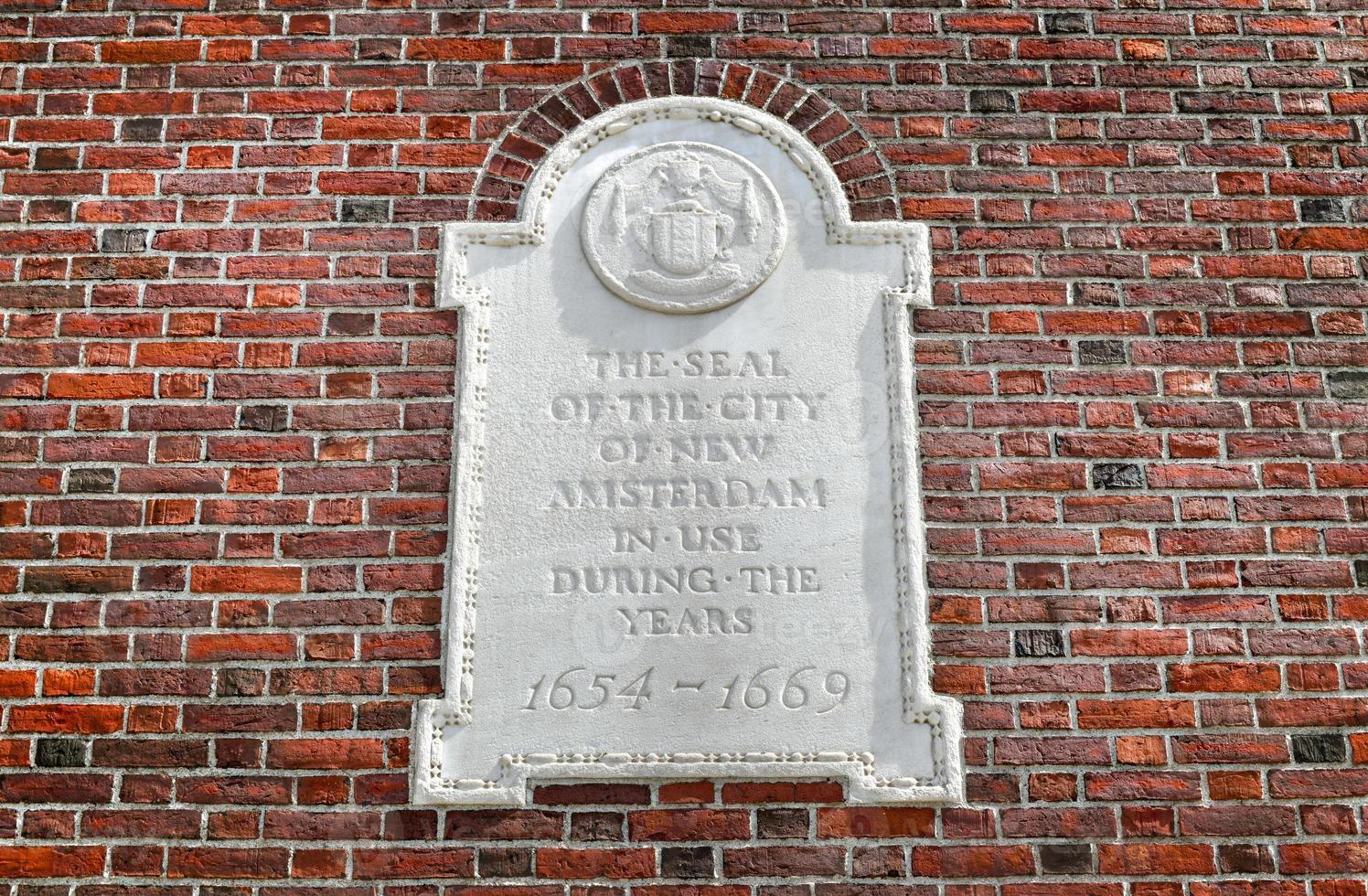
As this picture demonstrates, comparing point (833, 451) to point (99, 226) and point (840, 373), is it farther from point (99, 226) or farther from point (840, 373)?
point (99, 226)

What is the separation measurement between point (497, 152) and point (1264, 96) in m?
2.19

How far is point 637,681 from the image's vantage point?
2930 mm

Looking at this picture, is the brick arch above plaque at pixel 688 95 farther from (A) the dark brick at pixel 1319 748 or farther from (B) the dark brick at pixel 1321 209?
(A) the dark brick at pixel 1319 748

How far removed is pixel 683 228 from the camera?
3240mm

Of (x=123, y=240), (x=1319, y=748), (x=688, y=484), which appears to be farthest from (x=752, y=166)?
(x=1319, y=748)

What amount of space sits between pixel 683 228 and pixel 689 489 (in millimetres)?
725

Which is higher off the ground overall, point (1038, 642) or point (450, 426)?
point (450, 426)

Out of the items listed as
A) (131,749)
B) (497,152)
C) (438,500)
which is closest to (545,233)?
(497,152)

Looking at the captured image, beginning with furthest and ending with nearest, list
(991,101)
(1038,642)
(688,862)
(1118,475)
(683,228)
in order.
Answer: (991,101) < (683,228) < (1118,475) < (1038,642) < (688,862)

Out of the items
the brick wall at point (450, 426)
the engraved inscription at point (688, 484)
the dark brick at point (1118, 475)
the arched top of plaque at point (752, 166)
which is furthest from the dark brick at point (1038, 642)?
the arched top of plaque at point (752, 166)

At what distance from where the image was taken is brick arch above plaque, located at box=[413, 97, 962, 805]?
9.49ft

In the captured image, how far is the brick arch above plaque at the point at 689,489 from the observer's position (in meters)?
2.89

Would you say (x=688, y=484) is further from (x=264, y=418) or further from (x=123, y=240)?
(x=123, y=240)

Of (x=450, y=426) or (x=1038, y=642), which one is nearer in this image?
(x=1038, y=642)
